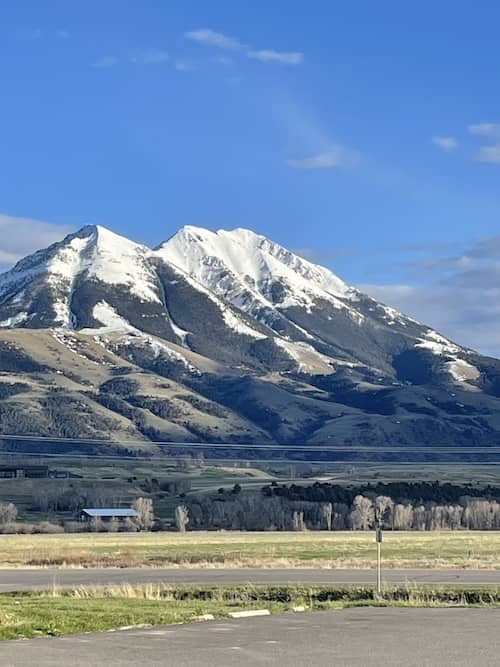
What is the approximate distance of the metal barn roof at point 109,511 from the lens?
151 m

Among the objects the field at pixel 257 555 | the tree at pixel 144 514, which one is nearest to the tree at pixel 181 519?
the tree at pixel 144 514

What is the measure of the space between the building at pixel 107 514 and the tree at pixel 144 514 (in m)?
1.44

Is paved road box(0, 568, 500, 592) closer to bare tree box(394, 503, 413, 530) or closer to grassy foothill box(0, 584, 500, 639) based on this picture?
grassy foothill box(0, 584, 500, 639)

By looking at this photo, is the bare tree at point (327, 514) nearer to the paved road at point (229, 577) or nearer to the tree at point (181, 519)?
the tree at point (181, 519)

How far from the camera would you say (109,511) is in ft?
506

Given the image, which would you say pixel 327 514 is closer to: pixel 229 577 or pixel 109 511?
pixel 109 511

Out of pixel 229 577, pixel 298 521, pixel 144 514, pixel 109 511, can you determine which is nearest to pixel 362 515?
pixel 298 521

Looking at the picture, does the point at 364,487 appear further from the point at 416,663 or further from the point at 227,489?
the point at 416,663

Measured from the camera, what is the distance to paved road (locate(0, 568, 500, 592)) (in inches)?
1775


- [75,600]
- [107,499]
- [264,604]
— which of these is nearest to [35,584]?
[75,600]

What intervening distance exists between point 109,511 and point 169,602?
404 ft

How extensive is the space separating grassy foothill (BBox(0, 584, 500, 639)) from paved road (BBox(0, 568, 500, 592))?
189 inches

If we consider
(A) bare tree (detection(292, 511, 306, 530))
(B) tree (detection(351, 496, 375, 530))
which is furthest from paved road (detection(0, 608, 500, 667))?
(B) tree (detection(351, 496, 375, 530))

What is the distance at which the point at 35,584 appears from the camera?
1821 inches
